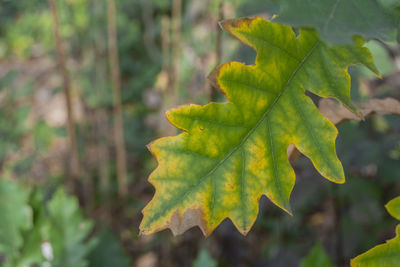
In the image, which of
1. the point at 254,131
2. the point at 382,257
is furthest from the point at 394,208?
the point at 254,131

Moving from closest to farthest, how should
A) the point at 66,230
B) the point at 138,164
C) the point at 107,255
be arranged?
the point at 66,230, the point at 107,255, the point at 138,164

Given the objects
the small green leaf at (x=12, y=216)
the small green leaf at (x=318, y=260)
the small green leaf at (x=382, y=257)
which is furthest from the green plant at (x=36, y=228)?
the small green leaf at (x=382, y=257)

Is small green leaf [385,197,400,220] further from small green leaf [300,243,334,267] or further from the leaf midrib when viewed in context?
small green leaf [300,243,334,267]

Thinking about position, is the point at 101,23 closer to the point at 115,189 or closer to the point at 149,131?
the point at 149,131

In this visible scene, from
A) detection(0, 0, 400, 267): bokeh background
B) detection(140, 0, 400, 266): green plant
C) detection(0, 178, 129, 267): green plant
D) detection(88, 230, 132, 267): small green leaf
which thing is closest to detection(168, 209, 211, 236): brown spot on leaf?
detection(140, 0, 400, 266): green plant

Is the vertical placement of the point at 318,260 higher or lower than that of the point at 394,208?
lower

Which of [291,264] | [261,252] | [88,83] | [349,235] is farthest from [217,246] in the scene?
[88,83]

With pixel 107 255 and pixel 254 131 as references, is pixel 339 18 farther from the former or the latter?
pixel 107 255
